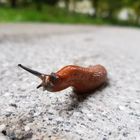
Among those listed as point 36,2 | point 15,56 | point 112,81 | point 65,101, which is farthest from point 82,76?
point 36,2

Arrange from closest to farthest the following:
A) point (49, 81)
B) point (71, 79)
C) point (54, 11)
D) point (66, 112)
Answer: point (49, 81)
point (71, 79)
point (66, 112)
point (54, 11)

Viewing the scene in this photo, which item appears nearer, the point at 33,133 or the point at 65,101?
the point at 33,133

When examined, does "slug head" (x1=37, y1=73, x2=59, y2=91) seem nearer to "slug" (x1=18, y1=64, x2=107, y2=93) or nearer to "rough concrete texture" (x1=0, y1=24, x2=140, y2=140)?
"slug" (x1=18, y1=64, x2=107, y2=93)

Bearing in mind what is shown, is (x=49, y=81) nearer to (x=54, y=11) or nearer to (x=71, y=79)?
(x=71, y=79)

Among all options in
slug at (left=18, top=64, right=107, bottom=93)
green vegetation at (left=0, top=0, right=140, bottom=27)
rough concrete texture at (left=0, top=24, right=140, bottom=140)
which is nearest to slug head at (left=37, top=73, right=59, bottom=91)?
slug at (left=18, top=64, right=107, bottom=93)

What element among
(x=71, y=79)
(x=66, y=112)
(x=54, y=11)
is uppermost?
(x=71, y=79)

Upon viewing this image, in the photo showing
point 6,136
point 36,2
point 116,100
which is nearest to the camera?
point 6,136

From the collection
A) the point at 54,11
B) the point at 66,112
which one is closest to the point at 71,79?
the point at 66,112

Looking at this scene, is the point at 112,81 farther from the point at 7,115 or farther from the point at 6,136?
the point at 6,136

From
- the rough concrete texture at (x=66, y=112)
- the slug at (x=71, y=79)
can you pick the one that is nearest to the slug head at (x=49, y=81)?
the slug at (x=71, y=79)
